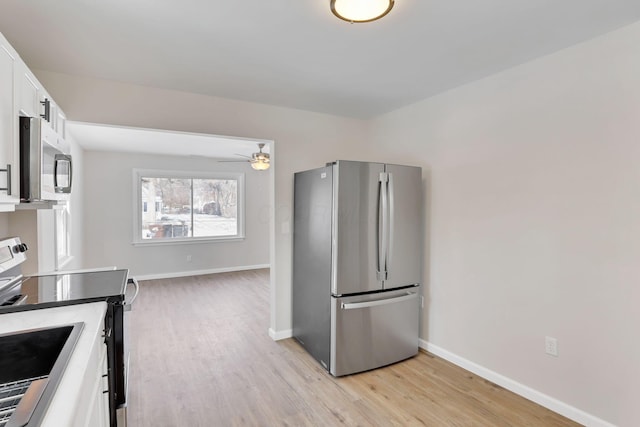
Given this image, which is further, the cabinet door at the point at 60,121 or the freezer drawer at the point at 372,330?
the freezer drawer at the point at 372,330

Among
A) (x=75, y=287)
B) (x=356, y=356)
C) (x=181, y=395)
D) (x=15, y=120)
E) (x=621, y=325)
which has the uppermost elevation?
(x=15, y=120)

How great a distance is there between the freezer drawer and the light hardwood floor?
4.3 inches

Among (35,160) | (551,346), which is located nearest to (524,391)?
(551,346)

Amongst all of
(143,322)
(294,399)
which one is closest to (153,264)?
(143,322)

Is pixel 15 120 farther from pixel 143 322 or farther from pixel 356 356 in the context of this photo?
pixel 143 322

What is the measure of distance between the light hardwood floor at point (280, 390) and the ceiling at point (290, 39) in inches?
Answer: 96.3

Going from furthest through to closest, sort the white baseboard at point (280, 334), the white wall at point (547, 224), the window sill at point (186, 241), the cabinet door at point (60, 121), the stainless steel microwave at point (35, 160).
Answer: the window sill at point (186, 241), the white baseboard at point (280, 334), the cabinet door at point (60, 121), the white wall at point (547, 224), the stainless steel microwave at point (35, 160)

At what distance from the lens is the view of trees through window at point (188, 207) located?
6.20 metres

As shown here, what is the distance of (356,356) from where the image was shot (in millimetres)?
2727

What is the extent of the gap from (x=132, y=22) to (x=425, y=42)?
175 cm

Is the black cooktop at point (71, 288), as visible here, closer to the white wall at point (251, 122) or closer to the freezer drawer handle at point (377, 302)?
the white wall at point (251, 122)

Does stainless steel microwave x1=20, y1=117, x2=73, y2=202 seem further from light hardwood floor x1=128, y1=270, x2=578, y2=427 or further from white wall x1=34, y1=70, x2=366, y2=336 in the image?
light hardwood floor x1=128, y1=270, x2=578, y2=427

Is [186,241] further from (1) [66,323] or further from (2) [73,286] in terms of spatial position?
(1) [66,323]

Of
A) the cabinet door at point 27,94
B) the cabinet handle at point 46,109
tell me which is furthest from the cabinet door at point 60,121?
the cabinet door at point 27,94
